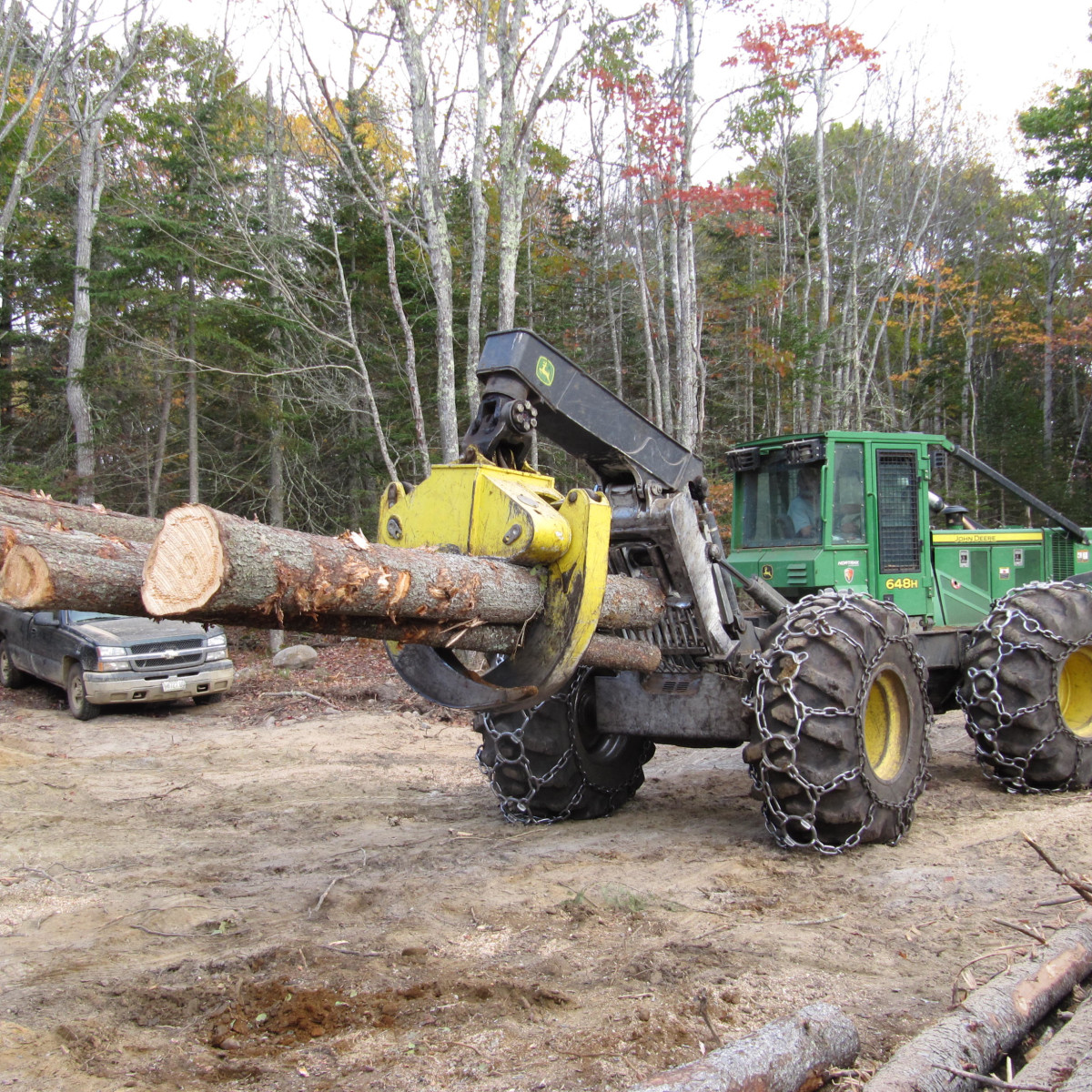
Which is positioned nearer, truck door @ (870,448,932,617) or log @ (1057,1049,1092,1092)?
log @ (1057,1049,1092,1092)

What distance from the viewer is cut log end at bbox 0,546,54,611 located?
329cm

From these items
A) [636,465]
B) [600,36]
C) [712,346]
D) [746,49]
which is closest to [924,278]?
[712,346]

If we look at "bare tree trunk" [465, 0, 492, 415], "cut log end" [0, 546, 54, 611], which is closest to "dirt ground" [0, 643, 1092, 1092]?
"cut log end" [0, 546, 54, 611]

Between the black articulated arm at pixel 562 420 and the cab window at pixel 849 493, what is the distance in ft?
6.25

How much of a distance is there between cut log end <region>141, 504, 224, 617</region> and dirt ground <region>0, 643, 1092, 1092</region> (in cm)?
165

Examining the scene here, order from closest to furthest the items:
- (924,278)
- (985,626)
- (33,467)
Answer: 1. (985,626)
2. (33,467)
3. (924,278)

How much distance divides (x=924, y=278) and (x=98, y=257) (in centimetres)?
2560

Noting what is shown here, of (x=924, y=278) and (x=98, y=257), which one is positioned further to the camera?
(x=924, y=278)

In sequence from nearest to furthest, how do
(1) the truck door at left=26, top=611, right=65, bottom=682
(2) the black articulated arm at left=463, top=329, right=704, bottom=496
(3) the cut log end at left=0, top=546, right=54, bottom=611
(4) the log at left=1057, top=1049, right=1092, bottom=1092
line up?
(4) the log at left=1057, top=1049, right=1092, bottom=1092 → (3) the cut log end at left=0, top=546, right=54, bottom=611 → (2) the black articulated arm at left=463, top=329, right=704, bottom=496 → (1) the truck door at left=26, top=611, right=65, bottom=682

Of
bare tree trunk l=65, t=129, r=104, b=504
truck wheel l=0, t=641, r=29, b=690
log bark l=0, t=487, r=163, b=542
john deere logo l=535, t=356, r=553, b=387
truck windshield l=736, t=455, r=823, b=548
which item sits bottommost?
truck wheel l=0, t=641, r=29, b=690

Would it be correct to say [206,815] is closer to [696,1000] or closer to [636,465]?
[636,465]

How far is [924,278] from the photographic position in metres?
32.2

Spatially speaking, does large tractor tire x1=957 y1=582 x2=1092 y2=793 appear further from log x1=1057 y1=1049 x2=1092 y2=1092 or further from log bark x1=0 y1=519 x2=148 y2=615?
log bark x1=0 y1=519 x2=148 y2=615

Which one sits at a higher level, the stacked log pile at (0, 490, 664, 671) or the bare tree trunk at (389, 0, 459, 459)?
the bare tree trunk at (389, 0, 459, 459)
